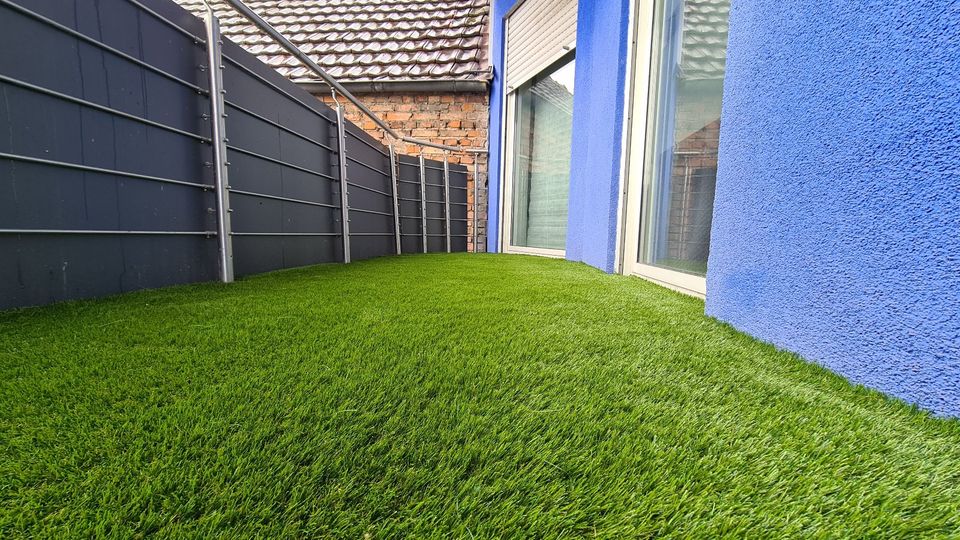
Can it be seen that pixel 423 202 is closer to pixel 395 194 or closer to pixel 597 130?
pixel 395 194

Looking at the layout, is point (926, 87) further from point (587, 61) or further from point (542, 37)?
point (542, 37)

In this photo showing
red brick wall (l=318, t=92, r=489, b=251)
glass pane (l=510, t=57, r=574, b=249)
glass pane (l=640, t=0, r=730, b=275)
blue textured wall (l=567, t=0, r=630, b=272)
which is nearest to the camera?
glass pane (l=640, t=0, r=730, b=275)

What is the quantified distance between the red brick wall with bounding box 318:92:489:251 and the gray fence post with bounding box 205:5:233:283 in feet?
12.6

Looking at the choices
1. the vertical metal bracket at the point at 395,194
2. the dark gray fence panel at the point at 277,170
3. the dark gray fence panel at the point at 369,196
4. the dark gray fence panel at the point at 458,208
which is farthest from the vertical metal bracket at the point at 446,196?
the dark gray fence panel at the point at 277,170

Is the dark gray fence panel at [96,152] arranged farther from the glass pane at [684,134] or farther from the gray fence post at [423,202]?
the gray fence post at [423,202]

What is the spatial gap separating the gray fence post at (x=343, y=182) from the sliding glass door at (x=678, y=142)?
255 cm

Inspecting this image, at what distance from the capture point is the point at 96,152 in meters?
1.73

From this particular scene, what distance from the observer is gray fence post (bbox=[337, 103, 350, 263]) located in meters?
3.75

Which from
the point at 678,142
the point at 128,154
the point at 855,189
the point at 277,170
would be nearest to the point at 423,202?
the point at 277,170

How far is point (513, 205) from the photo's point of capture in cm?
589

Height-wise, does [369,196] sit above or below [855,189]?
above

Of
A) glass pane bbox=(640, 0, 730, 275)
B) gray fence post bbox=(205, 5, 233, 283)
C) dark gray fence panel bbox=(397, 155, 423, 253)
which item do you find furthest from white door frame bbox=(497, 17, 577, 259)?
gray fence post bbox=(205, 5, 233, 283)

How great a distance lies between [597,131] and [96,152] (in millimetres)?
3297

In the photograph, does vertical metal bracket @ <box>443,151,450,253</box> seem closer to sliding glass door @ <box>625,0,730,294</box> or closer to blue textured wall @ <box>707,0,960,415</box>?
sliding glass door @ <box>625,0,730,294</box>
